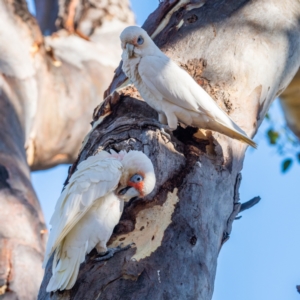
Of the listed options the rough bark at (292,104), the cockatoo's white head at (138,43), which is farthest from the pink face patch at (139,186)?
the rough bark at (292,104)

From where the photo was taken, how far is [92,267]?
1.80 m

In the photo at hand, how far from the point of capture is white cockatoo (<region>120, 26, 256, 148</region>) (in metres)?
2.30

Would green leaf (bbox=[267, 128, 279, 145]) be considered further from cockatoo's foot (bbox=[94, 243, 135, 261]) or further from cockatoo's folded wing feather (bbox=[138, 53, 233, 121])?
cockatoo's foot (bbox=[94, 243, 135, 261])

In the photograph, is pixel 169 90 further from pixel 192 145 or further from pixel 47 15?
pixel 47 15

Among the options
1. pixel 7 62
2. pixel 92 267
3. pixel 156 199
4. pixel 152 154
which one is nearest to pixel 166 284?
pixel 92 267

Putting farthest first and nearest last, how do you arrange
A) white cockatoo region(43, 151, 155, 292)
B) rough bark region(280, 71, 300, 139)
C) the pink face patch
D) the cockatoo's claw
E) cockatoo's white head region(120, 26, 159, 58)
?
rough bark region(280, 71, 300, 139) → cockatoo's white head region(120, 26, 159, 58) → the cockatoo's claw → the pink face patch → white cockatoo region(43, 151, 155, 292)

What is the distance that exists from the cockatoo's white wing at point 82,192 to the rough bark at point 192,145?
0.16 m

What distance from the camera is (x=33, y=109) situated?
374cm

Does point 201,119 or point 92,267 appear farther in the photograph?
point 201,119

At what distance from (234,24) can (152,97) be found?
0.65 meters

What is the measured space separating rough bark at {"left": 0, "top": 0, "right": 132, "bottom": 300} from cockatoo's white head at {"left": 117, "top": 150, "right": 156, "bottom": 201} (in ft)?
3.35

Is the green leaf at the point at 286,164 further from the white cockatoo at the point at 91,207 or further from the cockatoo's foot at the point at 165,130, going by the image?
the white cockatoo at the point at 91,207

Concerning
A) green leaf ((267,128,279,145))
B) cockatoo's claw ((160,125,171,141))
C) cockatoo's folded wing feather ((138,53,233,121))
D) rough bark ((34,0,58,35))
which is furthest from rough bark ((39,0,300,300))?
green leaf ((267,128,279,145))

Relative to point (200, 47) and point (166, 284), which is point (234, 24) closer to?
point (200, 47)
